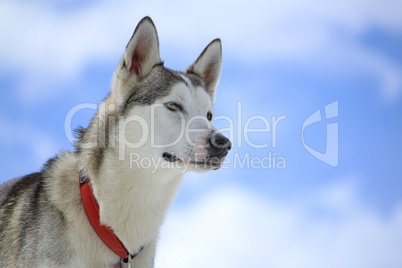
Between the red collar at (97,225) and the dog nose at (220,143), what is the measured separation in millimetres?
1322

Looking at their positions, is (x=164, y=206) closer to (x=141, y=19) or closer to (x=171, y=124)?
(x=171, y=124)

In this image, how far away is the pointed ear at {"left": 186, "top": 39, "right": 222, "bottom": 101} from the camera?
6.02 metres

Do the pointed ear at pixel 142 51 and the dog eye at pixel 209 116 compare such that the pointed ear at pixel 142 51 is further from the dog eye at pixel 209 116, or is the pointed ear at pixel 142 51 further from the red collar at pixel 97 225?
the red collar at pixel 97 225

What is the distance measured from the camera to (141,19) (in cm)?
511

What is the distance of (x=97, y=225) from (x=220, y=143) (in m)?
1.46

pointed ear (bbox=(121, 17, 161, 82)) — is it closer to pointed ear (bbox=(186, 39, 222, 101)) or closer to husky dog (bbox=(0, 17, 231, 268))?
husky dog (bbox=(0, 17, 231, 268))

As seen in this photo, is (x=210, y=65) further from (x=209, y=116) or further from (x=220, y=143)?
(x=220, y=143)

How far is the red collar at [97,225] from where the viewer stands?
15.4 ft

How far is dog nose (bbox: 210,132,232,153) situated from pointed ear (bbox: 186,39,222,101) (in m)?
1.47

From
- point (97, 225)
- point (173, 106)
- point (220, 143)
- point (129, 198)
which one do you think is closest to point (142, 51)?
point (173, 106)

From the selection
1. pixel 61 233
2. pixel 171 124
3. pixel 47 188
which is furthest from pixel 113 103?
pixel 61 233

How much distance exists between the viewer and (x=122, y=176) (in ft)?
15.6

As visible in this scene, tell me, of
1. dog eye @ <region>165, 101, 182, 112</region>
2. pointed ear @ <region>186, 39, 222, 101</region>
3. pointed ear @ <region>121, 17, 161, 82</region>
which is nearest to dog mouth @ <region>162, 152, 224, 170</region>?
dog eye @ <region>165, 101, 182, 112</region>

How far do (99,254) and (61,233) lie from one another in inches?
16.6
